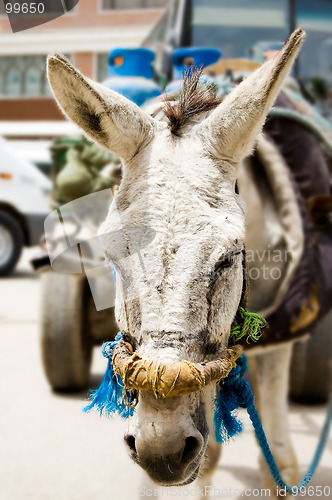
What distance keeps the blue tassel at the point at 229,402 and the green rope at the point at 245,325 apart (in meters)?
0.12

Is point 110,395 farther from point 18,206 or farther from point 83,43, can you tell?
point 83,43

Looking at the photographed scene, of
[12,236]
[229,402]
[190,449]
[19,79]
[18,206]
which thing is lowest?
[19,79]

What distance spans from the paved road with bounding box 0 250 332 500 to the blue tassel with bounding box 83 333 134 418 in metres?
1.50

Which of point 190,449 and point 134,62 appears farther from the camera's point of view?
point 134,62

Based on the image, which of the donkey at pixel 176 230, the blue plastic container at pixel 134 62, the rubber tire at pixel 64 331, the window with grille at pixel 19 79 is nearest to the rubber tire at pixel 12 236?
the rubber tire at pixel 64 331

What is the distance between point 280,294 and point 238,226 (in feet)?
3.86

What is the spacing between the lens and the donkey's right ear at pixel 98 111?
1.61m

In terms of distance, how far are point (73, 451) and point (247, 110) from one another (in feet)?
9.48

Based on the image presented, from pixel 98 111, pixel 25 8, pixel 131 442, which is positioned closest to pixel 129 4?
pixel 25 8

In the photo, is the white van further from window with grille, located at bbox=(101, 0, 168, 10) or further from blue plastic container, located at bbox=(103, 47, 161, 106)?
window with grille, located at bbox=(101, 0, 168, 10)

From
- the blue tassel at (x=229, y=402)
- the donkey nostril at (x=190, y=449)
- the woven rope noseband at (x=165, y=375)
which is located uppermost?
the woven rope noseband at (x=165, y=375)

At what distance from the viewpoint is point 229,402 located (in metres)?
1.76

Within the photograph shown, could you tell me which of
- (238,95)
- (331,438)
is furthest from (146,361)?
(331,438)

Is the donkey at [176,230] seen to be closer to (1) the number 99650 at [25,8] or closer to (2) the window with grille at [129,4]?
(1) the number 99650 at [25,8]
